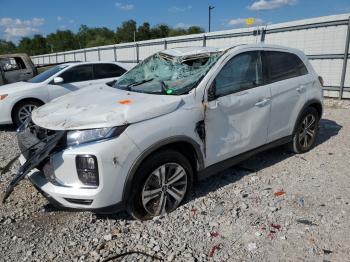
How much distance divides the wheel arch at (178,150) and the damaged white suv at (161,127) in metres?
0.01

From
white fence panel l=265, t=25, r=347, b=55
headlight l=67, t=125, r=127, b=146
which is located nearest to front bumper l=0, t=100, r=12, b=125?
headlight l=67, t=125, r=127, b=146

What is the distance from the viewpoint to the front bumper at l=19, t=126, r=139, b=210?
112 inches

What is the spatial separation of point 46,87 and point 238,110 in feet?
17.7

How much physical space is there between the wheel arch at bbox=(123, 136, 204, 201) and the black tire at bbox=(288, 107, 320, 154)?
211cm

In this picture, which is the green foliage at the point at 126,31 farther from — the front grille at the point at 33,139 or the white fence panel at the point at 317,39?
the front grille at the point at 33,139

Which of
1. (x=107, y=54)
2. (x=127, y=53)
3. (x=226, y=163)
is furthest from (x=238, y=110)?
(x=107, y=54)

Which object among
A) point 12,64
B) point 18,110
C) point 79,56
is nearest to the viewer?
point 18,110

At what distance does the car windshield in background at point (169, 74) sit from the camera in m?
3.61

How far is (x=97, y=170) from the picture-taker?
2.84 meters

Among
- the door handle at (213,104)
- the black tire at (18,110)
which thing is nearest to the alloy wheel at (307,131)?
the door handle at (213,104)

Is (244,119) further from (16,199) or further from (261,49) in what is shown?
(16,199)

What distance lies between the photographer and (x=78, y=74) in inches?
319

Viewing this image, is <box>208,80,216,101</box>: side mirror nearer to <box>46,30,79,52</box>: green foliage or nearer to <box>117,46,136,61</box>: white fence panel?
<box>117,46,136,61</box>: white fence panel

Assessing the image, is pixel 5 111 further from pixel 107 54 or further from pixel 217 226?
pixel 107 54
